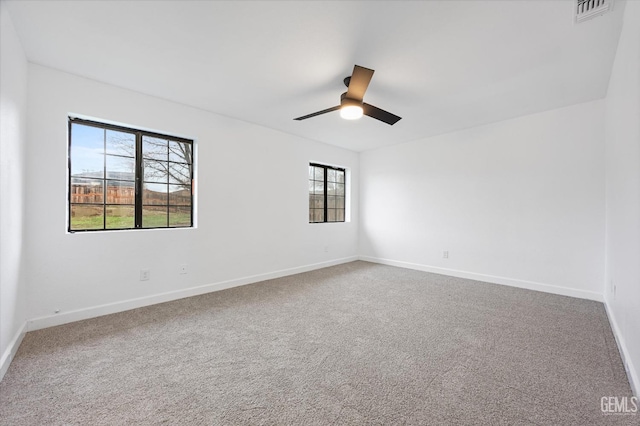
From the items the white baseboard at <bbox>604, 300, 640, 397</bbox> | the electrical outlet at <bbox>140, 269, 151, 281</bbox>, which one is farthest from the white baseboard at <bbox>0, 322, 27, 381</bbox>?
the white baseboard at <bbox>604, 300, 640, 397</bbox>

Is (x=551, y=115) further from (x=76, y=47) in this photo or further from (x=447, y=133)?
(x=76, y=47)

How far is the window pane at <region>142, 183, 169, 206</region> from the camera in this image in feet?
10.4

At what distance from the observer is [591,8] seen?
1.74m

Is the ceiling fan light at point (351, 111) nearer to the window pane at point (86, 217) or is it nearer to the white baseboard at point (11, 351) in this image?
the window pane at point (86, 217)

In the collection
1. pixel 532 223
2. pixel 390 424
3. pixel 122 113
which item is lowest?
pixel 390 424

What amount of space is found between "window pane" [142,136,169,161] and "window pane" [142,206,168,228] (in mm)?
630

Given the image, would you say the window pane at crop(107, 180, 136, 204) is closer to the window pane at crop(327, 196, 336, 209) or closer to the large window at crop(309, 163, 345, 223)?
the large window at crop(309, 163, 345, 223)

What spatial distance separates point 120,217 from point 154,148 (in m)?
0.91

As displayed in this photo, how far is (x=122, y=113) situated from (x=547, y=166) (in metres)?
5.30

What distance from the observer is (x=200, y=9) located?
181cm

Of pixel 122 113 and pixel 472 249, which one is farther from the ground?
pixel 122 113

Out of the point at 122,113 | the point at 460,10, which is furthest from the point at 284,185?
the point at 460,10

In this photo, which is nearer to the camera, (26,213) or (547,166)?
(26,213)

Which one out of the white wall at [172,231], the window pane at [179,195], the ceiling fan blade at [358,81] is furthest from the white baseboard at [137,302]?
the ceiling fan blade at [358,81]
